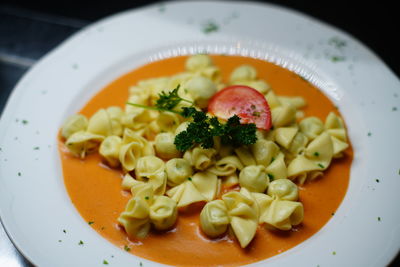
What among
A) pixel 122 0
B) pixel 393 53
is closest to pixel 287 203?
pixel 393 53

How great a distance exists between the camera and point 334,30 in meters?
4.68

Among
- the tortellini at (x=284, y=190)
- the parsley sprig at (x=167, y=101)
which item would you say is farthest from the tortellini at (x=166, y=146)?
the tortellini at (x=284, y=190)

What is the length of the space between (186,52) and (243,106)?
1264mm

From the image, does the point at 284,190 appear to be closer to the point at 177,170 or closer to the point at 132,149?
the point at 177,170

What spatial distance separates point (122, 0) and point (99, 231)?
366 centimetres

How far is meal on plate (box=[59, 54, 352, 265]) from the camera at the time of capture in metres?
3.24

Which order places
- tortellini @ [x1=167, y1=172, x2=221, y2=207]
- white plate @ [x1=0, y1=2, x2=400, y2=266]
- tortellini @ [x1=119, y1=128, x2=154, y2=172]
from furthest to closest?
tortellini @ [x1=119, y1=128, x2=154, y2=172], tortellini @ [x1=167, y1=172, x2=221, y2=207], white plate @ [x1=0, y1=2, x2=400, y2=266]

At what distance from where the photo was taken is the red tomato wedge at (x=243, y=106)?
12.2 feet

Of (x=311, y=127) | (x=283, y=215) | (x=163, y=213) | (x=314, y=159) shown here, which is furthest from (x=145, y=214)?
(x=311, y=127)

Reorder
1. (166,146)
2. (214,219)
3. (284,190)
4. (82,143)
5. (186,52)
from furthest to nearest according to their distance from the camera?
(186,52), (82,143), (166,146), (284,190), (214,219)

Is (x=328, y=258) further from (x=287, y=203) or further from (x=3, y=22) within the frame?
(x=3, y=22)

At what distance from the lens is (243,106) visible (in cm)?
377

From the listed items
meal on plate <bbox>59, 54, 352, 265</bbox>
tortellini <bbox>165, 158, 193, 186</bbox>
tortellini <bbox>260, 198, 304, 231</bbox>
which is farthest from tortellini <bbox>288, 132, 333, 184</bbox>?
tortellini <bbox>165, 158, 193, 186</bbox>

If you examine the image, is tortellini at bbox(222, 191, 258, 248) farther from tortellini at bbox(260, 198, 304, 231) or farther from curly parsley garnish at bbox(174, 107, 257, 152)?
curly parsley garnish at bbox(174, 107, 257, 152)
